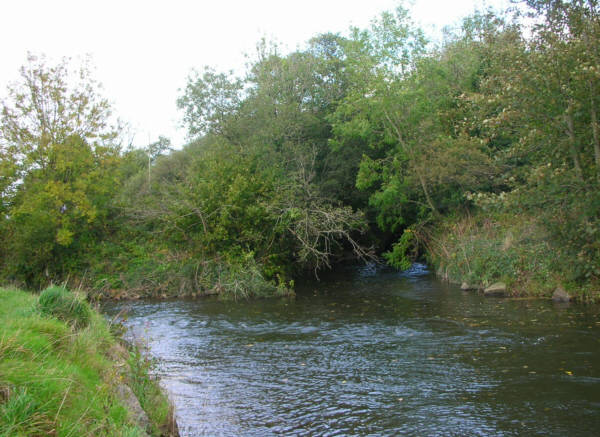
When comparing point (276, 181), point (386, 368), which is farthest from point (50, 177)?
point (386, 368)

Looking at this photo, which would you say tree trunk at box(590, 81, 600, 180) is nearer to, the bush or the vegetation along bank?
the vegetation along bank

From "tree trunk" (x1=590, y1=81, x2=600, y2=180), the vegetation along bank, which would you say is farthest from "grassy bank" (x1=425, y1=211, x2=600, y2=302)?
"tree trunk" (x1=590, y1=81, x2=600, y2=180)

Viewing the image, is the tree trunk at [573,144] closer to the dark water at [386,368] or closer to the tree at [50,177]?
the dark water at [386,368]

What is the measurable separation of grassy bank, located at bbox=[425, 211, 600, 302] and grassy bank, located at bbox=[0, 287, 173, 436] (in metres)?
13.0

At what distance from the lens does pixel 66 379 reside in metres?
5.12

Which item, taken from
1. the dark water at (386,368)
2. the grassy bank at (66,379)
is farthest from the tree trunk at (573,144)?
the grassy bank at (66,379)

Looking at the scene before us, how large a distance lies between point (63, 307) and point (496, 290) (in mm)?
14786

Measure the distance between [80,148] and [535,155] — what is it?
20.5 m

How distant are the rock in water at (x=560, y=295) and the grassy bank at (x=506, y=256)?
0.13m

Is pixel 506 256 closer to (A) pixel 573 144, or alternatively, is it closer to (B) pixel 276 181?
(A) pixel 573 144

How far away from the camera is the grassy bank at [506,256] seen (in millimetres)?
16391

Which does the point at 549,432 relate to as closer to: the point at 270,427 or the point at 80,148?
the point at 270,427

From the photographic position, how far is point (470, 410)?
7.94m

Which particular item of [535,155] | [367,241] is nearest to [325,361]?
[535,155]
